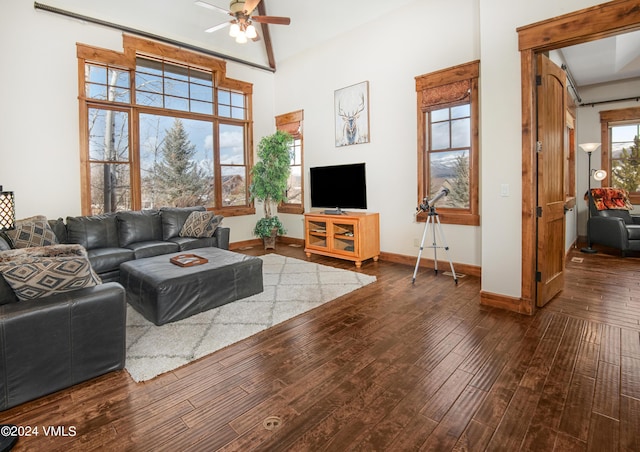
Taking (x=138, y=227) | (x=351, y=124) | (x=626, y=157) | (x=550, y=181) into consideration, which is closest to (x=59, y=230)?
(x=138, y=227)

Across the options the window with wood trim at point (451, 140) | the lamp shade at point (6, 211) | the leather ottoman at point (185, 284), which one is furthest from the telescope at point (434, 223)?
the lamp shade at point (6, 211)

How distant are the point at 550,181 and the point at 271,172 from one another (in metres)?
4.42

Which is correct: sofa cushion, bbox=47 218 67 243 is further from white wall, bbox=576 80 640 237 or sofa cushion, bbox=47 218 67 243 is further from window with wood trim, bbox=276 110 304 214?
white wall, bbox=576 80 640 237

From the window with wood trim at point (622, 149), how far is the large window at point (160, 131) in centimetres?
703

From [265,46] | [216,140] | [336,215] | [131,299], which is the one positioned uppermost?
[265,46]

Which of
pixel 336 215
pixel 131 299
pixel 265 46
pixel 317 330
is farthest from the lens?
pixel 265 46

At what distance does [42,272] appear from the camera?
2.02 m

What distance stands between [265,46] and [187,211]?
13.0 ft

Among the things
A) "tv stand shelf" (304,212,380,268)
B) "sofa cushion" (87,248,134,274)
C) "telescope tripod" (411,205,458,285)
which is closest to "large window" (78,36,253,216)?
"sofa cushion" (87,248,134,274)

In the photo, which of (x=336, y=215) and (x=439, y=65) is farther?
(x=336, y=215)

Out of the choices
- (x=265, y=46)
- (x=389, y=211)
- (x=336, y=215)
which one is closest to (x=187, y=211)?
(x=336, y=215)

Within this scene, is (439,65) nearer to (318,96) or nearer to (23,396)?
(318,96)

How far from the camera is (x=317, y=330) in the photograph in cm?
290

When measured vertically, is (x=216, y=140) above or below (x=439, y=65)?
below
